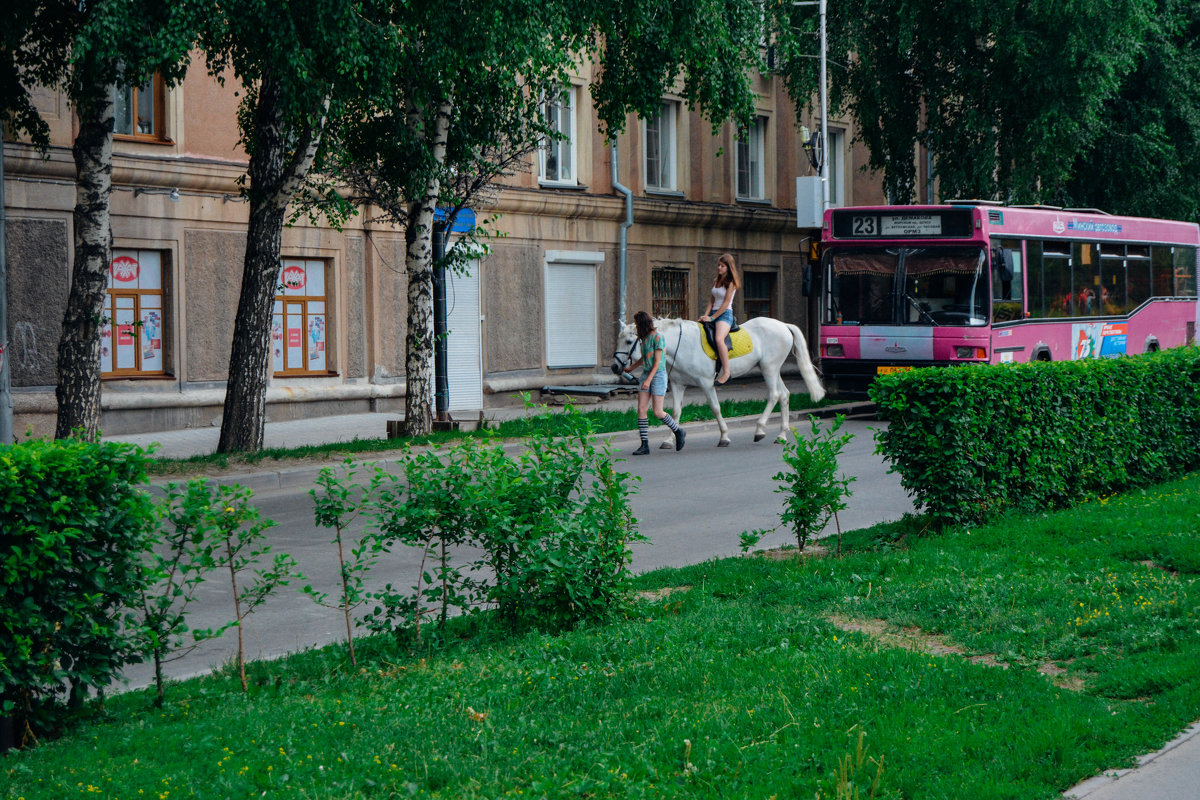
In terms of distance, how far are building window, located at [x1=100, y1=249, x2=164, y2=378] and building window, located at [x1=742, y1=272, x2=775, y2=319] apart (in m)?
17.4

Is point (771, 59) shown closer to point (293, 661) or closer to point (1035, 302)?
point (1035, 302)

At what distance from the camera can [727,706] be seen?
542 cm

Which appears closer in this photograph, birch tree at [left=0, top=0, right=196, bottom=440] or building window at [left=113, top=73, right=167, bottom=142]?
birch tree at [left=0, top=0, right=196, bottom=440]

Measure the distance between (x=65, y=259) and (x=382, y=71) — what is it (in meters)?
8.40

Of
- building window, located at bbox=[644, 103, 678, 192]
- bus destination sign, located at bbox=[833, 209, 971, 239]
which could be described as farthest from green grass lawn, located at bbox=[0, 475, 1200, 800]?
building window, located at bbox=[644, 103, 678, 192]

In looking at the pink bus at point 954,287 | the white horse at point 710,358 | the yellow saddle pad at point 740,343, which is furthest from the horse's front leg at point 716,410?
the pink bus at point 954,287

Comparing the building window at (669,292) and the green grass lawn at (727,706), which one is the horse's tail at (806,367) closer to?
the green grass lawn at (727,706)

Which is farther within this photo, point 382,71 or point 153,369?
point 153,369

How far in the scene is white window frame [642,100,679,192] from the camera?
1218 inches

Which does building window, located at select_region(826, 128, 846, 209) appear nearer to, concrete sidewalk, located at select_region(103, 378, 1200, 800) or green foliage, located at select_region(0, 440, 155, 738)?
concrete sidewalk, located at select_region(103, 378, 1200, 800)

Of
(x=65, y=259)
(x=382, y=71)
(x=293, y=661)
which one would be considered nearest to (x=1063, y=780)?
(x=293, y=661)

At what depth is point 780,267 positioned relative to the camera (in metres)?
35.1

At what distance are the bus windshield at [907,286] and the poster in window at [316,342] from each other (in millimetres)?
9092

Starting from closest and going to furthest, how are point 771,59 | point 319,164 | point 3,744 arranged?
1. point 3,744
2. point 319,164
3. point 771,59
